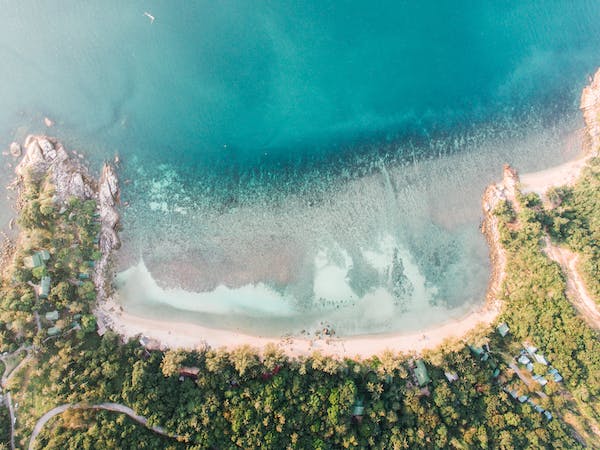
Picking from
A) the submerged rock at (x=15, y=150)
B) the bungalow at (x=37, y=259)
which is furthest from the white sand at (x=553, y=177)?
the submerged rock at (x=15, y=150)

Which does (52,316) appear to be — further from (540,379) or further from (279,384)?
(540,379)

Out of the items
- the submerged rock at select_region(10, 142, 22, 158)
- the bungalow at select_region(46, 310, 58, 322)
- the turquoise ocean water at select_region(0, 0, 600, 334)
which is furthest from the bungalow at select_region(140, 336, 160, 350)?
the submerged rock at select_region(10, 142, 22, 158)

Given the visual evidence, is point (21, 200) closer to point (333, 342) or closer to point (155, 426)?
point (155, 426)

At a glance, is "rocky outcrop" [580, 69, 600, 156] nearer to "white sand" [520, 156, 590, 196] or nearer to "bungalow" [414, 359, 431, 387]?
"white sand" [520, 156, 590, 196]

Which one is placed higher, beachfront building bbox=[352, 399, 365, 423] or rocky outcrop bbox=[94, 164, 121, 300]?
rocky outcrop bbox=[94, 164, 121, 300]

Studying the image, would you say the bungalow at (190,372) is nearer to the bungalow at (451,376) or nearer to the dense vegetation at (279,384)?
the dense vegetation at (279,384)

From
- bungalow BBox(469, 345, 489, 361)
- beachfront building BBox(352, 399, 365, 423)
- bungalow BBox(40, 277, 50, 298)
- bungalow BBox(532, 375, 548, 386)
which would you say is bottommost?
beachfront building BBox(352, 399, 365, 423)
